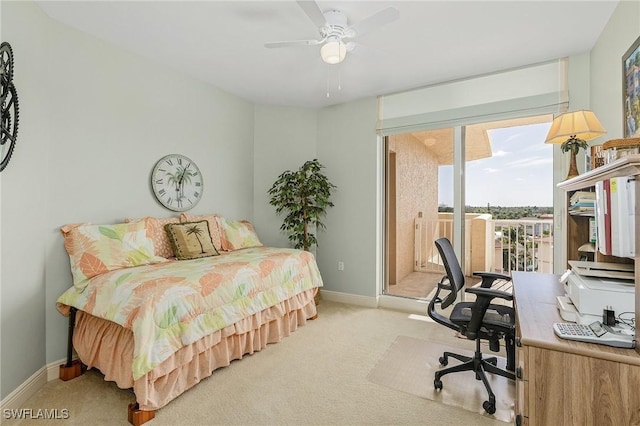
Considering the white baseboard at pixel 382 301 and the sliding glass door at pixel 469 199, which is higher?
the sliding glass door at pixel 469 199

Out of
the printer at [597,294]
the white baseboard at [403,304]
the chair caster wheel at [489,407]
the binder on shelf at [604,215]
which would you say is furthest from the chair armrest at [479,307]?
the white baseboard at [403,304]

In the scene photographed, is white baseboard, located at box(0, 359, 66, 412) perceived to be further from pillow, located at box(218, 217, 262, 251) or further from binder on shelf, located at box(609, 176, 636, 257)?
binder on shelf, located at box(609, 176, 636, 257)

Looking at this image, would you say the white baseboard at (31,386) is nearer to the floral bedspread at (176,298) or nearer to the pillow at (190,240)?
the floral bedspread at (176,298)

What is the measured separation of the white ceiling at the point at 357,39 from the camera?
7.07ft

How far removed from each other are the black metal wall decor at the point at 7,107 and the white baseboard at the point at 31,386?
4.41 ft

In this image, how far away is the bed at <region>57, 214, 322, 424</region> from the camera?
5.89 ft

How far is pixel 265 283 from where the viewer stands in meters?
2.70

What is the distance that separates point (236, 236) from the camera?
347 cm

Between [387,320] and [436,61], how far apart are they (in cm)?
266

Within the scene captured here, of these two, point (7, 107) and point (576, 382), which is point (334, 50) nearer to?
point (7, 107)

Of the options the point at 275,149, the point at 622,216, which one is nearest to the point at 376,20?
the point at 622,216

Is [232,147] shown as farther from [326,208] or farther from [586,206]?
[586,206]

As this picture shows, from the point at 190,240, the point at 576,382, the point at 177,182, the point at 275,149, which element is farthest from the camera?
the point at 275,149

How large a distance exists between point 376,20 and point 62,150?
2425 mm
